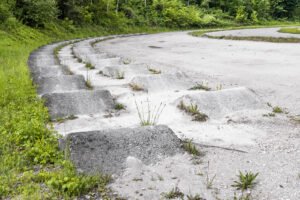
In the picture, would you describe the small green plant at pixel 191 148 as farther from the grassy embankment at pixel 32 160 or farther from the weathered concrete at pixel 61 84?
the weathered concrete at pixel 61 84

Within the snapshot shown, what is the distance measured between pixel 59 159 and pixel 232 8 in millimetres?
59741

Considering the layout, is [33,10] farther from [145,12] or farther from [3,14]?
[145,12]

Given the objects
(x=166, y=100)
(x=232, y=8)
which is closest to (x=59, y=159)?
(x=166, y=100)

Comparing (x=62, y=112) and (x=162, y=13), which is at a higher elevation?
(x=162, y=13)

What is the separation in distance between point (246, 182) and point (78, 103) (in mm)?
3769

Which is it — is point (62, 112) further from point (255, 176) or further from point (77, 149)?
point (255, 176)

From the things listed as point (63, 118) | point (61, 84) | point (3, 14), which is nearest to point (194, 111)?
point (63, 118)

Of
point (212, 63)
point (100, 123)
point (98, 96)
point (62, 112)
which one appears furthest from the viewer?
point (212, 63)

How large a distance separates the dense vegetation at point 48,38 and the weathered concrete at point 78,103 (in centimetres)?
27

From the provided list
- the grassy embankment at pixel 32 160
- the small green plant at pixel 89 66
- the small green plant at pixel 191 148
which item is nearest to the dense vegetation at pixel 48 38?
the grassy embankment at pixel 32 160

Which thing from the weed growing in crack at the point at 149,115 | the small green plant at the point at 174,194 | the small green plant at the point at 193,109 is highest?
the small green plant at the point at 193,109

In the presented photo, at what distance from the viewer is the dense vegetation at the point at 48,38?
118 inches

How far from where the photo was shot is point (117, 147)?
3789 mm

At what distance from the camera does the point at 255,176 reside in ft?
10.1
